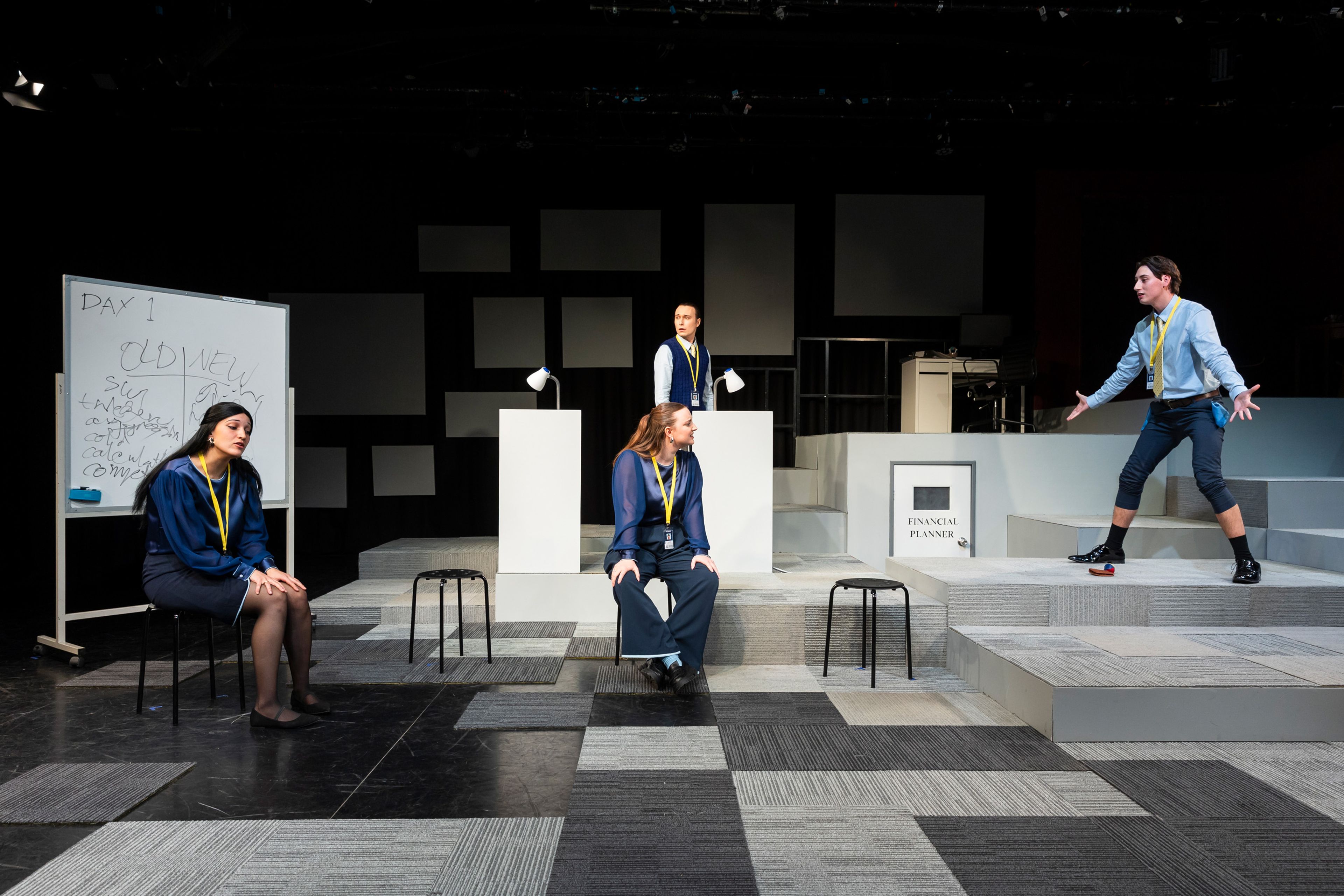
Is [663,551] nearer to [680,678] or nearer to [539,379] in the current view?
[680,678]

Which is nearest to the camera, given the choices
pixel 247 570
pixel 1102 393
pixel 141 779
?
pixel 141 779

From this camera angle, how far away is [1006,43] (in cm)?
549

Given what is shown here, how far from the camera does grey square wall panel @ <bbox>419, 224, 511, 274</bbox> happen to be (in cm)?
694

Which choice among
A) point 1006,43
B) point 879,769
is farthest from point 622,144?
point 879,769

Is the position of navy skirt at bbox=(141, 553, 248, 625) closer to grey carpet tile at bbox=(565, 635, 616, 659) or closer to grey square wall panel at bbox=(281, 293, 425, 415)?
grey carpet tile at bbox=(565, 635, 616, 659)

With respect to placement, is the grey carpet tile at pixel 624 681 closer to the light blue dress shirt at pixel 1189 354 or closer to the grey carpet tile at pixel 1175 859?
the grey carpet tile at pixel 1175 859

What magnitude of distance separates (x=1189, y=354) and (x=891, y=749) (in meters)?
2.32

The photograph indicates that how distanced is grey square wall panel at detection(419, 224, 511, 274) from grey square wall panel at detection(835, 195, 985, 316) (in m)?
3.00

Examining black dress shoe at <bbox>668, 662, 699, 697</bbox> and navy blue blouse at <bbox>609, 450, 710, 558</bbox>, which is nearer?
black dress shoe at <bbox>668, 662, 699, 697</bbox>

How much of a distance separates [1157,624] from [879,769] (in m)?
1.85

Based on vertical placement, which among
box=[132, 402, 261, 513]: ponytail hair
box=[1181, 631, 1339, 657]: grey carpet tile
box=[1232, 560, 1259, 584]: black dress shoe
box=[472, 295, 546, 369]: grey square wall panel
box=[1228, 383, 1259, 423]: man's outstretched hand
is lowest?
box=[1181, 631, 1339, 657]: grey carpet tile

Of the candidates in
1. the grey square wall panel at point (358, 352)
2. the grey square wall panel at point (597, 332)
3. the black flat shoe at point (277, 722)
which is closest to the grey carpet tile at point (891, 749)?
the black flat shoe at point (277, 722)

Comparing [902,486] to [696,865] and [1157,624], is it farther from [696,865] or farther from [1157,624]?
[696,865]

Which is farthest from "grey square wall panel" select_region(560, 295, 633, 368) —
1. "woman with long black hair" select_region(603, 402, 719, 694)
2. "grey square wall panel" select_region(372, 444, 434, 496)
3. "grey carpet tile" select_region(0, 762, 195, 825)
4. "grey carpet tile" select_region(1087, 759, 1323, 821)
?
"grey carpet tile" select_region(1087, 759, 1323, 821)
